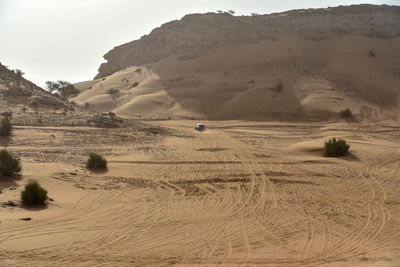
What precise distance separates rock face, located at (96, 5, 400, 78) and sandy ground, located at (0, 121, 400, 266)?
1782 inches

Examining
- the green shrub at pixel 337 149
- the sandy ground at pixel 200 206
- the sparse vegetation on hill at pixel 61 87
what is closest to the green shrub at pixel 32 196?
the sandy ground at pixel 200 206

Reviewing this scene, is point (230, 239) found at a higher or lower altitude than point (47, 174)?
lower

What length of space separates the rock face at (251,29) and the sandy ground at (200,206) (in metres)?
45.3

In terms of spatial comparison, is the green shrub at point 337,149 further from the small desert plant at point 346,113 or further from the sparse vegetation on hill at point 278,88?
the sparse vegetation on hill at point 278,88

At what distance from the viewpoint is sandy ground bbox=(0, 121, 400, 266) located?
7.12 meters

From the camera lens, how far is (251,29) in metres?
67.4

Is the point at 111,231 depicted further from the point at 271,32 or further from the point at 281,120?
the point at 271,32

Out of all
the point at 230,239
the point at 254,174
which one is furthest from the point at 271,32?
the point at 230,239

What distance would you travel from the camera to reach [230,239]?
313 inches

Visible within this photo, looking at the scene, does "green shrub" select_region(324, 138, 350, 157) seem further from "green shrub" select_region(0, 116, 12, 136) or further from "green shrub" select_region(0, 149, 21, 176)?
"green shrub" select_region(0, 116, 12, 136)

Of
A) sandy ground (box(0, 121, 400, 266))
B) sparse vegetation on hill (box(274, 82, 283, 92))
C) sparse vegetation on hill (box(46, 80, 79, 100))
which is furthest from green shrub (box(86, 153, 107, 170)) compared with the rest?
sparse vegetation on hill (box(46, 80, 79, 100))

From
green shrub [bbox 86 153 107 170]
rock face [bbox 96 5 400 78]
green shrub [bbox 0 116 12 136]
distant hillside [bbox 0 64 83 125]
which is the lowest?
green shrub [bbox 86 153 107 170]

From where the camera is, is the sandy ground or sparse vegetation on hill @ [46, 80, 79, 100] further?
sparse vegetation on hill @ [46, 80, 79, 100]

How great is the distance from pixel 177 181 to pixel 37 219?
18.6 feet
